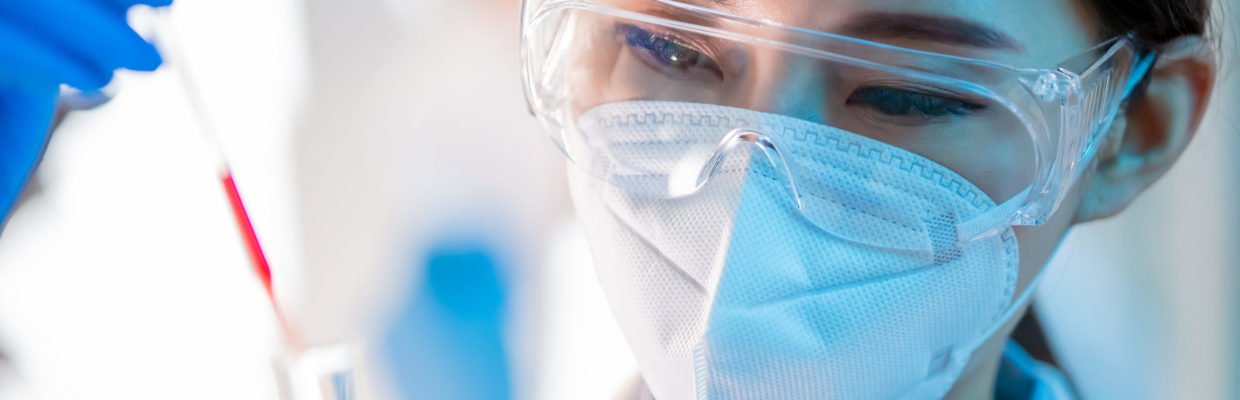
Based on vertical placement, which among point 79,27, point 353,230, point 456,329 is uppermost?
point 79,27

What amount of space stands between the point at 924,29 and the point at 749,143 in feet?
0.53

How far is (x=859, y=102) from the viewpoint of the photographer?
31.2 inches

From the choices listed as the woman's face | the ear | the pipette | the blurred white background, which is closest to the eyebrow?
the woman's face

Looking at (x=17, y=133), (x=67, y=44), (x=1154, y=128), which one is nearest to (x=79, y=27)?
(x=67, y=44)

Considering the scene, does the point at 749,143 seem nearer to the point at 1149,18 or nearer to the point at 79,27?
the point at 1149,18

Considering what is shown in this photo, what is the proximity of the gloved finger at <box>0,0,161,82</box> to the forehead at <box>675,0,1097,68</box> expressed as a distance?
1.65 ft

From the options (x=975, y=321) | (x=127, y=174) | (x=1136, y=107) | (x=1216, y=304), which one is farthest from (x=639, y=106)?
(x=1216, y=304)

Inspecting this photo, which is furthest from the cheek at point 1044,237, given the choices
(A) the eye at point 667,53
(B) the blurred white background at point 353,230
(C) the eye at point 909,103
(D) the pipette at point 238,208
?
(D) the pipette at point 238,208

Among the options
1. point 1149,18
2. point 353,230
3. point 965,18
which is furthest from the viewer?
point 353,230

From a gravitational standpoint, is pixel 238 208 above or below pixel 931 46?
below

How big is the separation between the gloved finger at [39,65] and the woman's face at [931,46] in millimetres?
485

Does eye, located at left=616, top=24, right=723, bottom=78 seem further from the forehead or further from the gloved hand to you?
the gloved hand

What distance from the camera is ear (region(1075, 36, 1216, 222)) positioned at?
0.89 metres

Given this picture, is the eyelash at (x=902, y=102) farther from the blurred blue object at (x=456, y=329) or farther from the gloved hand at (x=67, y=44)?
the blurred blue object at (x=456, y=329)
